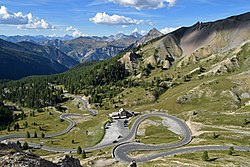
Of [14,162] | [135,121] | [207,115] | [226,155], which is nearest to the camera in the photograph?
[14,162]

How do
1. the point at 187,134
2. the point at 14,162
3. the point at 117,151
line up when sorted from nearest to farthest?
the point at 14,162, the point at 117,151, the point at 187,134

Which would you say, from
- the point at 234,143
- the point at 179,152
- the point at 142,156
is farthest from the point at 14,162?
the point at 234,143

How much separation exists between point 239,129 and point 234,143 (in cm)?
3212

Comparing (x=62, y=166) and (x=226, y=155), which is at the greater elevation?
(x=62, y=166)

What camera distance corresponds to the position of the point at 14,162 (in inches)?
1545

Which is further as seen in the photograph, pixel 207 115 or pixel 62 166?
pixel 207 115

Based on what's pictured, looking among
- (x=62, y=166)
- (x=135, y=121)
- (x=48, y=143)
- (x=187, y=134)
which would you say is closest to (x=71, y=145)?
(x=48, y=143)

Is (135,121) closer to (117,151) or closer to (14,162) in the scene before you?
(117,151)

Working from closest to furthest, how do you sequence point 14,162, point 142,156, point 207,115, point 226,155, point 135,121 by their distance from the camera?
point 14,162
point 226,155
point 142,156
point 207,115
point 135,121

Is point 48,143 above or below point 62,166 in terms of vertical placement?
below

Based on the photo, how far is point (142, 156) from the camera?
112m

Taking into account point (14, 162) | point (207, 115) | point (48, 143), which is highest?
point (14, 162)

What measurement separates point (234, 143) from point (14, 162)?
10772cm

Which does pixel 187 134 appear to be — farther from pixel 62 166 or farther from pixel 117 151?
pixel 62 166
